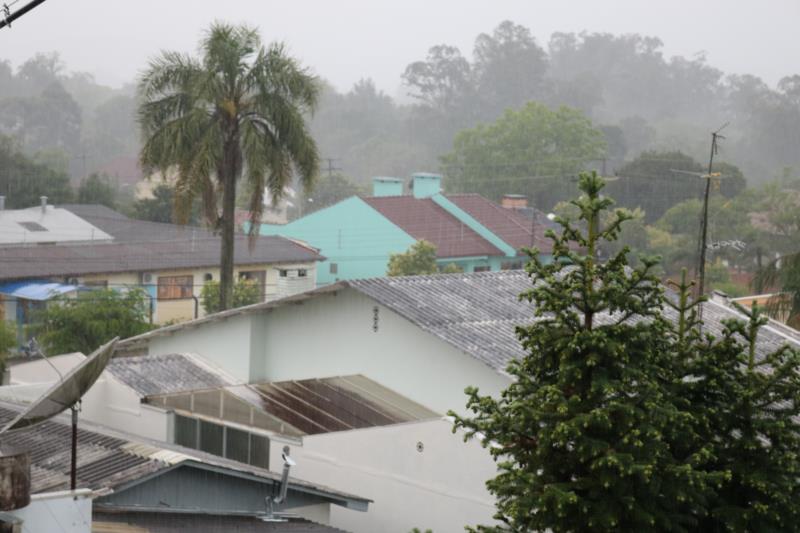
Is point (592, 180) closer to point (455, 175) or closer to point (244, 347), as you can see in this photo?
point (244, 347)

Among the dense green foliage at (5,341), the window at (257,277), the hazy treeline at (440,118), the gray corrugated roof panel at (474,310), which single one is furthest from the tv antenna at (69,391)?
the hazy treeline at (440,118)

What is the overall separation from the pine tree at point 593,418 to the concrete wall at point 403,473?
4936mm

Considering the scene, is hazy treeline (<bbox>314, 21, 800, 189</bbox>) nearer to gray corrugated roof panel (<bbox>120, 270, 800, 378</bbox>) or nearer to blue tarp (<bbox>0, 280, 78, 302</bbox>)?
blue tarp (<bbox>0, 280, 78, 302</bbox>)

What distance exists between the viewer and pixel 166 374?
65.0 ft

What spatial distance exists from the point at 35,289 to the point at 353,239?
14.6 metres

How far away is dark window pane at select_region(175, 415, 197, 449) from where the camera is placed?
1798cm

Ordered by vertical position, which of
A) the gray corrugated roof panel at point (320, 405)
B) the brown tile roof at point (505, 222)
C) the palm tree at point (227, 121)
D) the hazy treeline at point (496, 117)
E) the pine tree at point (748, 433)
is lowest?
the gray corrugated roof panel at point (320, 405)

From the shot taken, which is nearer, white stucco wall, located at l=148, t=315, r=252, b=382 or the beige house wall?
white stucco wall, located at l=148, t=315, r=252, b=382

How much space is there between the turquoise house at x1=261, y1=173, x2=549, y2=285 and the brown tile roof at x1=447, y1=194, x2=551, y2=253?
0.16 feet

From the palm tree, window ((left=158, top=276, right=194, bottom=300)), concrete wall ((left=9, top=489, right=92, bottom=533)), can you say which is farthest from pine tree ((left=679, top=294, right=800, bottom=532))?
window ((left=158, top=276, right=194, bottom=300))

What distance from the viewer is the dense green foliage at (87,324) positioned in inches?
1165

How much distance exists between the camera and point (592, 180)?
33.7ft

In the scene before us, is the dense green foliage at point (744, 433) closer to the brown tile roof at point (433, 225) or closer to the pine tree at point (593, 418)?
the pine tree at point (593, 418)

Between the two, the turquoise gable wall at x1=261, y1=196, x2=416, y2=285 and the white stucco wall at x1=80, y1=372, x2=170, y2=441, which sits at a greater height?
the turquoise gable wall at x1=261, y1=196, x2=416, y2=285
